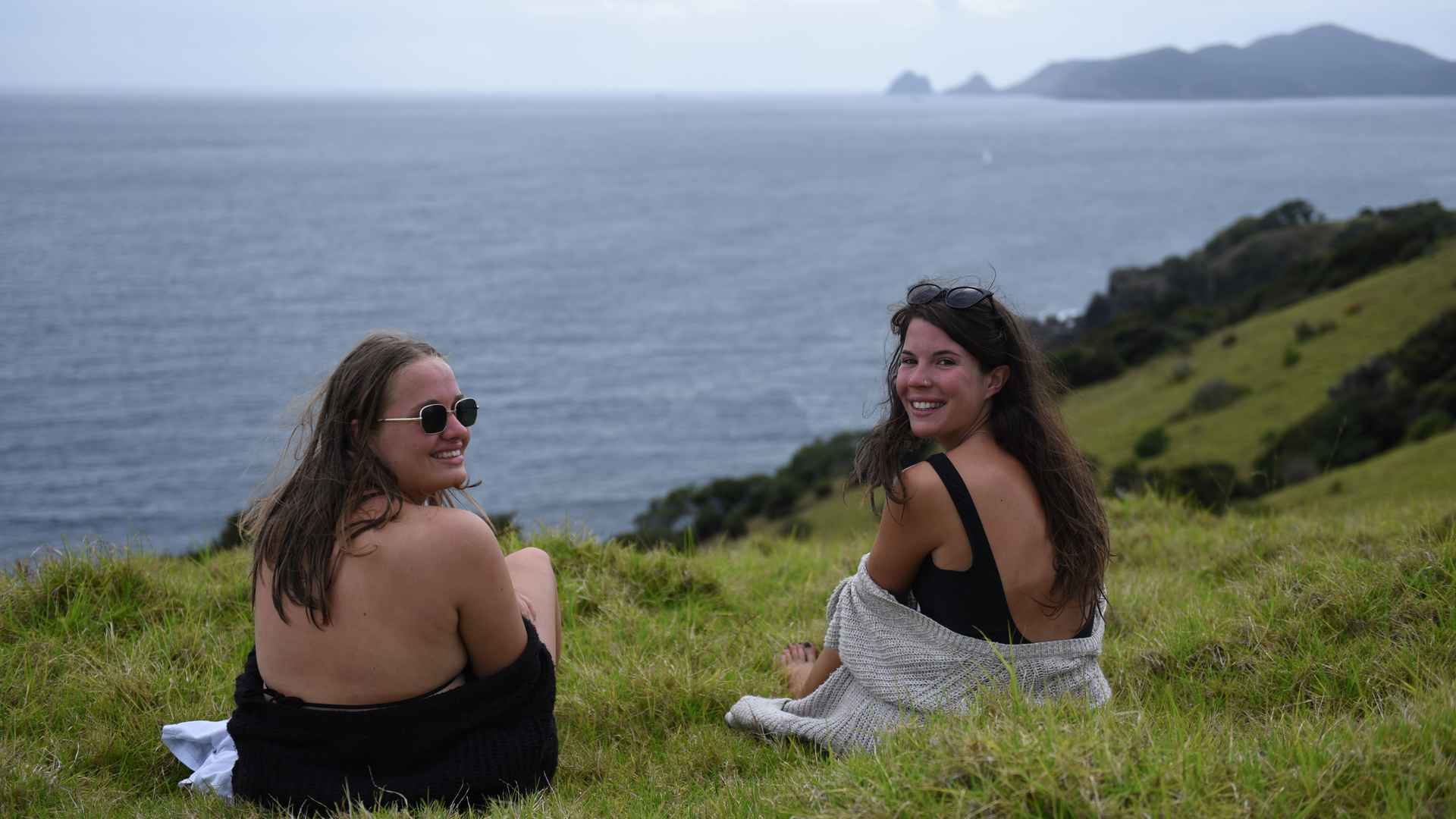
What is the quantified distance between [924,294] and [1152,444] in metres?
33.3

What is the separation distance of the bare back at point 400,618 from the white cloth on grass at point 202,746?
0.72 meters

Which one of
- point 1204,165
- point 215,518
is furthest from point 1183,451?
point 1204,165

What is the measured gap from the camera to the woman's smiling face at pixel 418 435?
3498 millimetres

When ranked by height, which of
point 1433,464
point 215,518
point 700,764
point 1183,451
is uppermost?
point 700,764

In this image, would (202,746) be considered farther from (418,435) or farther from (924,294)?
(924,294)

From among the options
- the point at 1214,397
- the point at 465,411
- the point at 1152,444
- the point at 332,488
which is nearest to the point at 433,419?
the point at 465,411

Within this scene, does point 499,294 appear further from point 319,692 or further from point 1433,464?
point 319,692

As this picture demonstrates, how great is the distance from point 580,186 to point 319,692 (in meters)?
131

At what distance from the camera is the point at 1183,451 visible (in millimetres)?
33531

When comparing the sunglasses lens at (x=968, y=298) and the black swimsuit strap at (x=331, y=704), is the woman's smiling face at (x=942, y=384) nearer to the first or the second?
the sunglasses lens at (x=968, y=298)

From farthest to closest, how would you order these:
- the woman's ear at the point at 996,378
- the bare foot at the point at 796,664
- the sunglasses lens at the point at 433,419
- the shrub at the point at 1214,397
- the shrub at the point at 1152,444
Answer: the shrub at the point at 1214,397
the shrub at the point at 1152,444
the bare foot at the point at 796,664
the woman's ear at the point at 996,378
the sunglasses lens at the point at 433,419

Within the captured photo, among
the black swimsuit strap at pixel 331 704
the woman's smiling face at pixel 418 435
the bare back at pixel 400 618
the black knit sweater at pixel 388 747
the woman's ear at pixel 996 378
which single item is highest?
the woman's ear at pixel 996 378

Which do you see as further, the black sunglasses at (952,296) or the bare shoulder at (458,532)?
the black sunglasses at (952,296)

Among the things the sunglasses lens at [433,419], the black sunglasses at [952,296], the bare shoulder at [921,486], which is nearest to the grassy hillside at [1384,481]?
the black sunglasses at [952,296]
